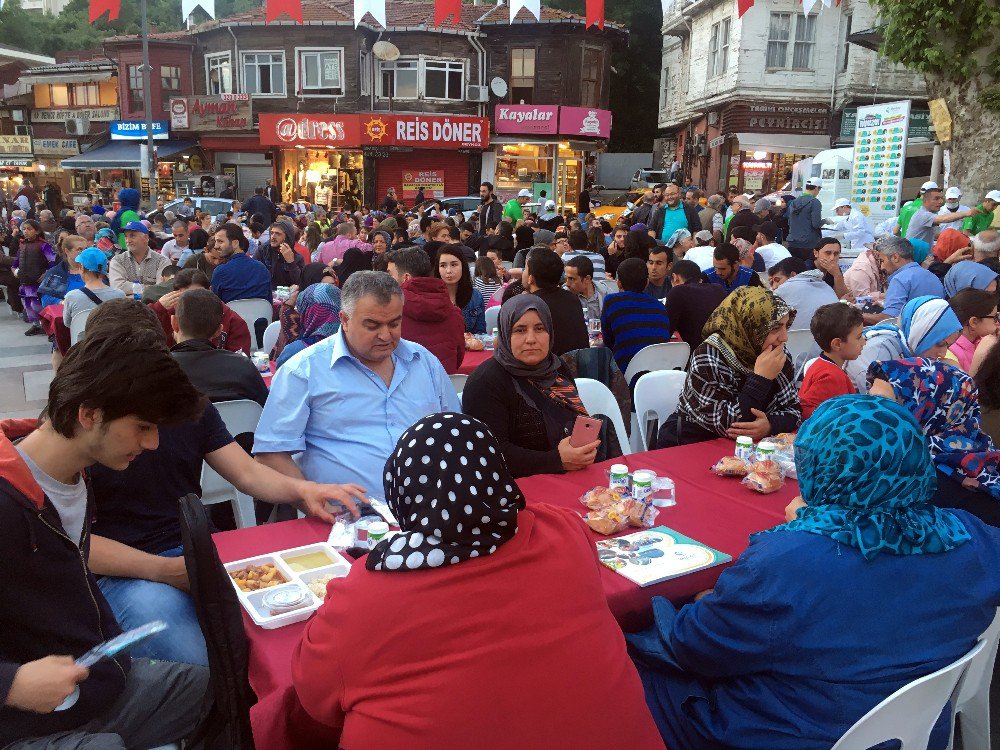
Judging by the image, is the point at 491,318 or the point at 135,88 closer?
the point at 491,318

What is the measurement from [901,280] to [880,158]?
7966mm

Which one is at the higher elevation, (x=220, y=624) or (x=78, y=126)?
(x=78, y=126)

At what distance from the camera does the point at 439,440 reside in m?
1.63

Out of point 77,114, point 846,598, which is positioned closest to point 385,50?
point 77,114

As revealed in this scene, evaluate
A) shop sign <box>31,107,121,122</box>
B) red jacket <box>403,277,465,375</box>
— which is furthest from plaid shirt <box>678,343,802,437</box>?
shop sign <box>31,107,121,122</box>

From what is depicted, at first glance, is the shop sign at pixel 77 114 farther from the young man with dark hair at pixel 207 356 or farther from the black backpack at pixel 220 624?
the black backpack at pixel 220 624

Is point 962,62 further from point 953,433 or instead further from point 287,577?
point 287,577

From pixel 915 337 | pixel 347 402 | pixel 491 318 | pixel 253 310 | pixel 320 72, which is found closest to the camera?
pixel 347 402

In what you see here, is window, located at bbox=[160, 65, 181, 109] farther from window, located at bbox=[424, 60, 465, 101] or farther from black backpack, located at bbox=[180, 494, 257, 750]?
black backpack, located at bbox=[180, 494, 257, 750]

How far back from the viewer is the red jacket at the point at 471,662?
1498 millimetres

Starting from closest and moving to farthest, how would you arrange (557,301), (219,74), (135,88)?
(557,301) < (219,74) < (135,88)

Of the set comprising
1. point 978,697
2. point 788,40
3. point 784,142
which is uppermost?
point 788,40

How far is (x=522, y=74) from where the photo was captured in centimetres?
2844

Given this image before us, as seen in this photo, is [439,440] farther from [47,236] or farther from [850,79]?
[850,79]
